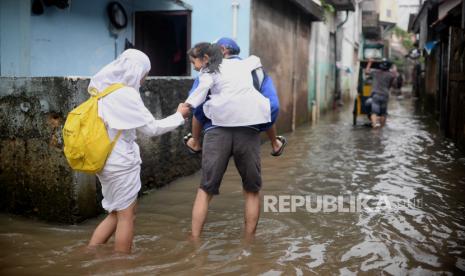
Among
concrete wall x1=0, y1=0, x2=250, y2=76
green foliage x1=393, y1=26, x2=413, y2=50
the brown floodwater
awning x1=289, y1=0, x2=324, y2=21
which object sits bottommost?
the brown floodwater

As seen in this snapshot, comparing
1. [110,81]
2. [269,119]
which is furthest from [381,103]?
[110,81]

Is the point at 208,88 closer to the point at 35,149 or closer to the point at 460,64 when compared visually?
the point at 35,149

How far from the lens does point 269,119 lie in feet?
14.0

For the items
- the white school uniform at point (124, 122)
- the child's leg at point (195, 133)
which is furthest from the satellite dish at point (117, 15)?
the white school uniform at point (124, 122)

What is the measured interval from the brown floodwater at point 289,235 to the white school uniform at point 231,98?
106 centimetres

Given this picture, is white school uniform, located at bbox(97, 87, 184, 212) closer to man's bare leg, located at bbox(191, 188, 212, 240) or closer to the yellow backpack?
the yellow backpack

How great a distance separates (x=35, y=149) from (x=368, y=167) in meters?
4.99

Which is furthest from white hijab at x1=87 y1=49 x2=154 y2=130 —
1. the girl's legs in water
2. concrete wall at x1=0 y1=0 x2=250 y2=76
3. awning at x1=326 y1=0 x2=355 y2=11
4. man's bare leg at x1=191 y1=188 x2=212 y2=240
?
awning at x1=326 y1=0 x2=355 y2=11

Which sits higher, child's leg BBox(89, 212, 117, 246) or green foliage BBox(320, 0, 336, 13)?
green foliage BBox(320, 0, 336, 13)

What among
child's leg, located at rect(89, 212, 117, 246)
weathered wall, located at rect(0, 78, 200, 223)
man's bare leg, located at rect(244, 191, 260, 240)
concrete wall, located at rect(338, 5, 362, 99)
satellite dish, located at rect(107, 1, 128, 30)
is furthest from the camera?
concrete wall, located at rect(338, 5, 362, 99)

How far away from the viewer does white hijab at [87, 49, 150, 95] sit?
3.65 m

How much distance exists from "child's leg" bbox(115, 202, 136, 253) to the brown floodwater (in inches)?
3.6

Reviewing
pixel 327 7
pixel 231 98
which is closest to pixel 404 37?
pixel 327 7

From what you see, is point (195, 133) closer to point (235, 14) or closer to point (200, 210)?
point (200, 210)
